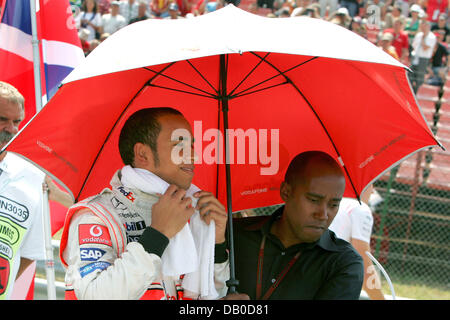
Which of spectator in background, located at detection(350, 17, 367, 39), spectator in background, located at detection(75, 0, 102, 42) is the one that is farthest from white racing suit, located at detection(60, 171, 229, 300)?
spectator in background, located at detection(75, 0, 102, 42)

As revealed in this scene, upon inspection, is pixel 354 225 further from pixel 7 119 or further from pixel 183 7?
pixel 183 7

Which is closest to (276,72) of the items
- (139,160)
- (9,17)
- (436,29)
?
(139,160)

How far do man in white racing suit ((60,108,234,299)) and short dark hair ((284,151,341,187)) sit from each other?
0.48 metres

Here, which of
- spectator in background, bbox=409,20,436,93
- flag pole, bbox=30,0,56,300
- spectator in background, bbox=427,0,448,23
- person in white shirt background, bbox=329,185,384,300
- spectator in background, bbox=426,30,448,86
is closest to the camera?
flag pole, bbox=30,0,56,300

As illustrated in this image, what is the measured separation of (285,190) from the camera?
3117 mm

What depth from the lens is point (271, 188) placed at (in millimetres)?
3426

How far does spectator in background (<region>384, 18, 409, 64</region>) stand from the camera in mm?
13172

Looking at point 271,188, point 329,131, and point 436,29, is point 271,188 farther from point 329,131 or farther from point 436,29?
point 436,29

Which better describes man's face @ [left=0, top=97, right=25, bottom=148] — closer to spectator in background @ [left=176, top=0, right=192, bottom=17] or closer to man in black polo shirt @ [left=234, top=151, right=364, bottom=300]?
man in black polo shirt @ [left=234, top=151, right=364, bottom=300]

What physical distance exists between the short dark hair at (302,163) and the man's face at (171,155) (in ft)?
1.88

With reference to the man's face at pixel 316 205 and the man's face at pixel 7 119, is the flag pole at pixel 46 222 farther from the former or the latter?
the man's face at pixel 316 205

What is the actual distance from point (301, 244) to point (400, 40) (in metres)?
11.2

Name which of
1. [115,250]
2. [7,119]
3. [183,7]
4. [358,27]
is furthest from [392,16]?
[115,250]

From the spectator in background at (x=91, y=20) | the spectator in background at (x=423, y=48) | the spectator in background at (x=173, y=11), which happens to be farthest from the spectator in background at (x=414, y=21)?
the spectator in background at (x=91, y=20)
